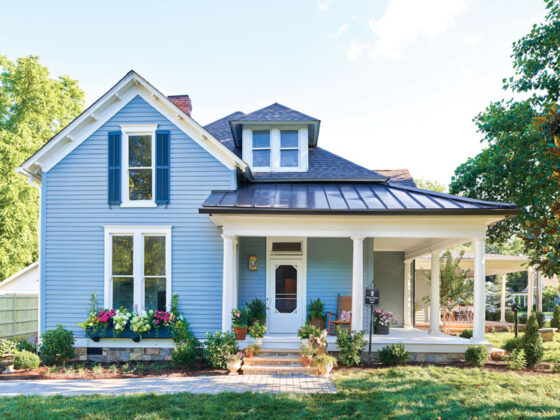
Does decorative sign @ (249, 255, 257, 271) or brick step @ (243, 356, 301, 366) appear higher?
decorative sign @ (249, 255, 257, 271)

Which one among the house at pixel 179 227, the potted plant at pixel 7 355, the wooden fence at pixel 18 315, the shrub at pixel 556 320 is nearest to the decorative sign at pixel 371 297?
the house at pixel 179 227

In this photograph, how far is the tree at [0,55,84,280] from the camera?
17.7 metres

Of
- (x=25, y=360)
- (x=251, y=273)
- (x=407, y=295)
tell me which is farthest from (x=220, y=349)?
(x=407, y=295)

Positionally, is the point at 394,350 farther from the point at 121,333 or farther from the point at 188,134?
the point at 188,134

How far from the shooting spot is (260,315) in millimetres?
10055

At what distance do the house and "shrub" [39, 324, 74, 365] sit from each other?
0.38 meters

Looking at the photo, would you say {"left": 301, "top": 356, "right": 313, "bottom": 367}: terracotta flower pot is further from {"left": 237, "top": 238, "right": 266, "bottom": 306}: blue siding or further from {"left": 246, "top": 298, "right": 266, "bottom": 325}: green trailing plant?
{"left": 237, "top": 238, "right": 266, "bottom": 306}: blue siding

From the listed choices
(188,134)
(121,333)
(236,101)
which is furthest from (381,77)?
(121,333)

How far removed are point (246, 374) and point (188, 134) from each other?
242 inches

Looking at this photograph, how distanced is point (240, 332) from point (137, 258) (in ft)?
11.0

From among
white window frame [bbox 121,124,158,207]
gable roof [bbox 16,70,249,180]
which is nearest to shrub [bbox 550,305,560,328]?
gable roof [bbox 16,70,249,180]

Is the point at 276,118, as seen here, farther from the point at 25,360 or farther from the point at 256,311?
the point at 25,360

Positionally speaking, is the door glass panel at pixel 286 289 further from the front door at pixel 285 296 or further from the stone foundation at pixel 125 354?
the stone foundation at pixel 125 354

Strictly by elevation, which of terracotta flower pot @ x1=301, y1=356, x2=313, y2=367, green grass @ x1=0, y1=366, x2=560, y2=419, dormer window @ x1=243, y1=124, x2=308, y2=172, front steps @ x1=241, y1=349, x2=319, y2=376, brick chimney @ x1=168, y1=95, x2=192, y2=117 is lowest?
front steps @ x1=241, y1=349, x2=319, y2=376
